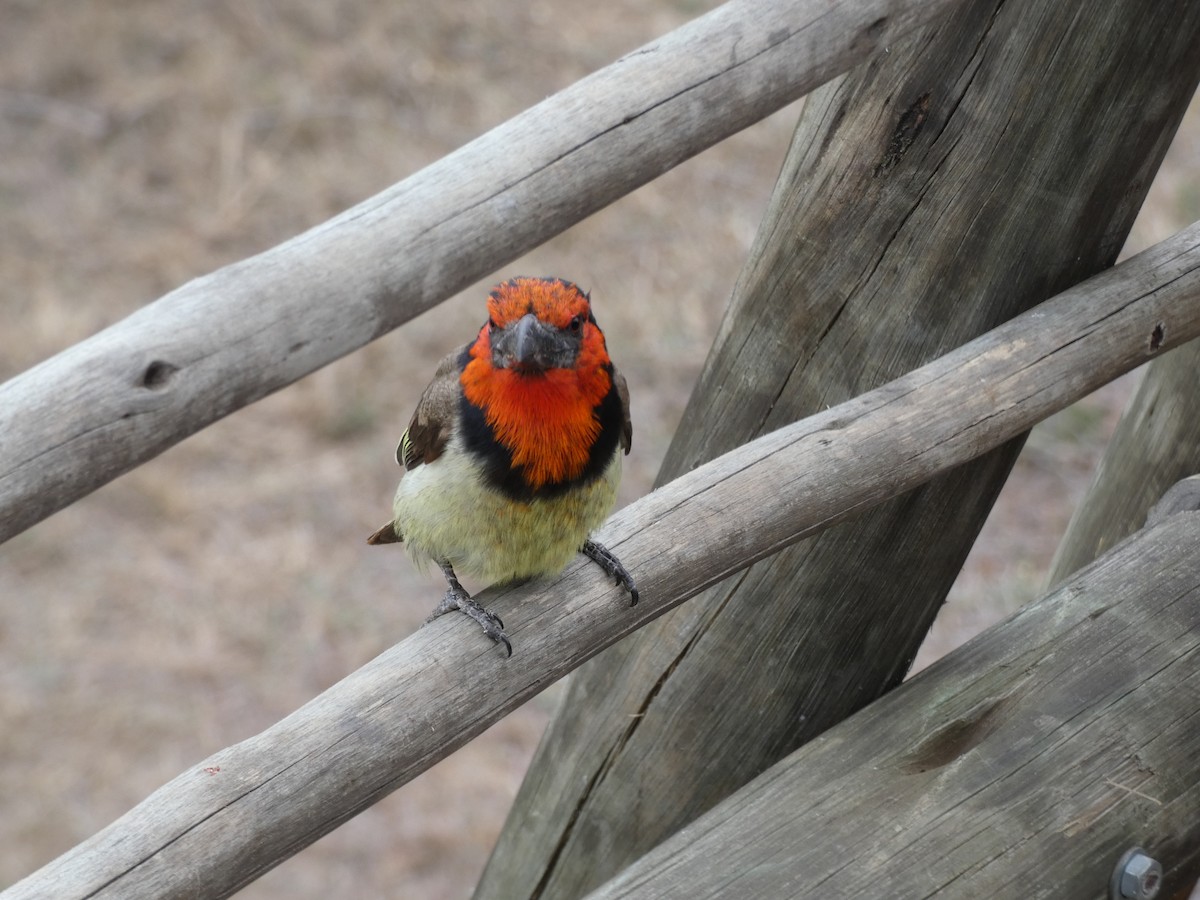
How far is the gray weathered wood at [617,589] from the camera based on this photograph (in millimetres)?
1511

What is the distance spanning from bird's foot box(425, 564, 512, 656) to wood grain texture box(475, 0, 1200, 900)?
1.59 feet

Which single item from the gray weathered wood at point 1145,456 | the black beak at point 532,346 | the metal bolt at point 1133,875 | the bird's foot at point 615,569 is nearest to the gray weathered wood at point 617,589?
the bird's foot at point 615,569

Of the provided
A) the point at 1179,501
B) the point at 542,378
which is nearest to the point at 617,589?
the point at 542,378

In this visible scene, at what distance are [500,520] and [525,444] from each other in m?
0.14

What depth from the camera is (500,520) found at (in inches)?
87.5

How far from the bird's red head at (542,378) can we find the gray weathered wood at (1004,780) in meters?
0.61

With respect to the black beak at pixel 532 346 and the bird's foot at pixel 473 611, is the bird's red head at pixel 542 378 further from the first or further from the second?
the bird's foot at pixel 473 611

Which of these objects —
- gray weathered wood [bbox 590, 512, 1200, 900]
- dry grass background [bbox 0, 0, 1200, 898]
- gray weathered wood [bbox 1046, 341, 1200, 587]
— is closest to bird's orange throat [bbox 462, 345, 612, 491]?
gray weathered wood [bbox 590, 512, 1200, 900]

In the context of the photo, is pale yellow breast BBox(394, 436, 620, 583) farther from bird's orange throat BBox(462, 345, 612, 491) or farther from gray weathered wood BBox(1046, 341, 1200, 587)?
gray weathered wood BBox(1046, 341, 1200, 587)

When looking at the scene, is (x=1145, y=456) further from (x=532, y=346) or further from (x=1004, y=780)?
(x=532, y=346)

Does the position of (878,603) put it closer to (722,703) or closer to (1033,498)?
(722,703)

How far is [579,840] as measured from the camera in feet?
8.66

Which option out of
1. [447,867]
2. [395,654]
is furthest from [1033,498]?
[395,654]

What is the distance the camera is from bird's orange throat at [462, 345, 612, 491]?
215cm
